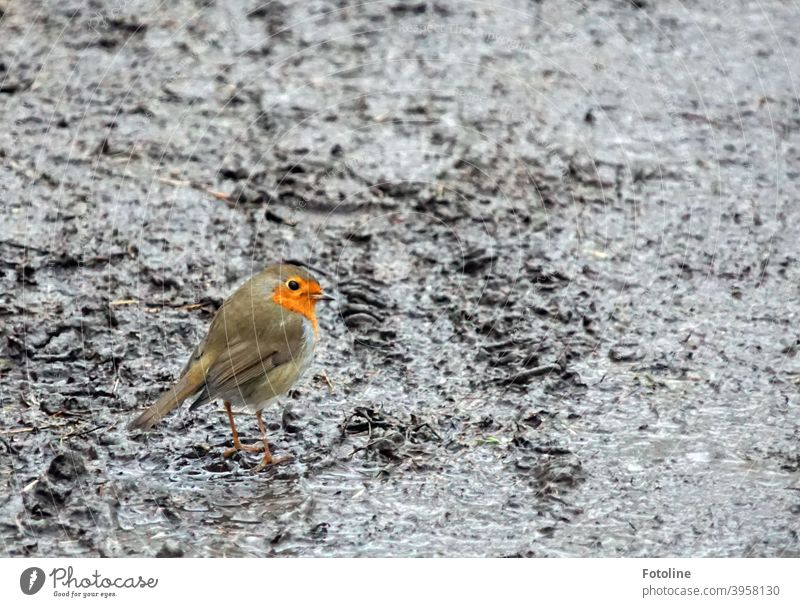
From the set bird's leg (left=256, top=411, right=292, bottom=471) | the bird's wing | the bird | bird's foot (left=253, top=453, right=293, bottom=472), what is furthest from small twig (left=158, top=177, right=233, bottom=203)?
bird's foot (left=253, top=453, right=293, bottom=472)

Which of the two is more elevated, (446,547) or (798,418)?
(446,547)

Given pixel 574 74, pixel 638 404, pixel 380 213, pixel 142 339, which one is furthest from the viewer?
pixel 574 74

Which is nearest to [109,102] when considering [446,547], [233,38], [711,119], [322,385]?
Answer: [233,38]

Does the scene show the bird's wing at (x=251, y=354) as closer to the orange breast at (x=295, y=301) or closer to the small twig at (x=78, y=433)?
the orange breast at (x=295, y=301)

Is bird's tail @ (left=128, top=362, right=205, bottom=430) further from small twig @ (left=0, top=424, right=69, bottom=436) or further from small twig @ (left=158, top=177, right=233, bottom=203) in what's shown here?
small twig @ (left=158, top=177, right=233, bottom=203)

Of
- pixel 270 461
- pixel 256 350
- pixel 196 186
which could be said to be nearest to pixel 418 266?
pixel 196 186

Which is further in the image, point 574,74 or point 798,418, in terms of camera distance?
point 574,74

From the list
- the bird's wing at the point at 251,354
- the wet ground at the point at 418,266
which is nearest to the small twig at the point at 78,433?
the wet ground at the point at 418,266

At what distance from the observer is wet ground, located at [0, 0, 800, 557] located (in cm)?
507

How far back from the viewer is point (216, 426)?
5891mm

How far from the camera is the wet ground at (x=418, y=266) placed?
507 cm

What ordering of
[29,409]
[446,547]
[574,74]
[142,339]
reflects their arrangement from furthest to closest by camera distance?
[574,74]
[142,339]
[29,409]
[446,547]

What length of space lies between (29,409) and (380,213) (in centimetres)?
288

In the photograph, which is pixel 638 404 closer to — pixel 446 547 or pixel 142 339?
pixel 446 547
